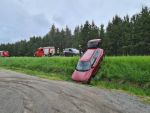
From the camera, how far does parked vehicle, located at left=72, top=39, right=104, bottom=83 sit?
91.7ft

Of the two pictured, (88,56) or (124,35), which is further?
(124,35)

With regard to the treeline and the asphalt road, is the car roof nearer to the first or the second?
the asphalt road

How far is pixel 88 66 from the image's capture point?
29.0 metres

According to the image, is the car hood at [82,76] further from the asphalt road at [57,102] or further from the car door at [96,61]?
the asphalt road at [57,102]

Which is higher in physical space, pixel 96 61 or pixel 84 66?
pixel 96 61

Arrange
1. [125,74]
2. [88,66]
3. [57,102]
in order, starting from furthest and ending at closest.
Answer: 1. [88,66]
2. [125,74]
3. [57,102]

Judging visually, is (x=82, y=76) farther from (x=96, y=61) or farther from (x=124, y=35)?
(x=124, y=35)

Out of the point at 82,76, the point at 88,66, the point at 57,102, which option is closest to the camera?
the point at 57,102

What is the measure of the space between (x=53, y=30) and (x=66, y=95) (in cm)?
15639

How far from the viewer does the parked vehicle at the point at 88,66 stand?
1100 inches

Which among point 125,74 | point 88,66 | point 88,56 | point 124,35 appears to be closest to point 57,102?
point 125,74

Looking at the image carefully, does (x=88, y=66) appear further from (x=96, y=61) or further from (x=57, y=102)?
(x=57, y=102)

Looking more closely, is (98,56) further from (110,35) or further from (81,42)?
(81,42)

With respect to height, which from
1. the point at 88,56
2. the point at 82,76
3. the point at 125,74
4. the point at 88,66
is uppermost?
the point at 88,56
